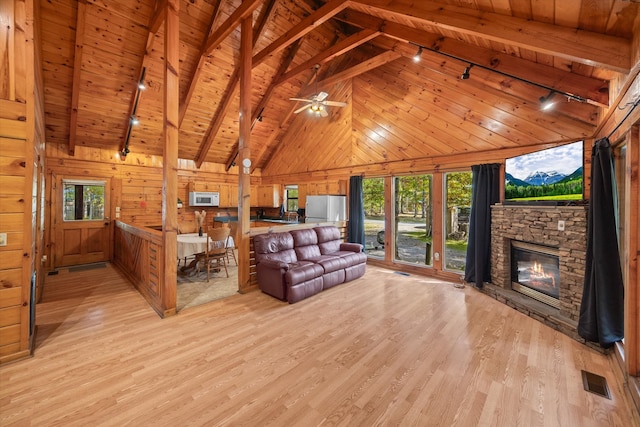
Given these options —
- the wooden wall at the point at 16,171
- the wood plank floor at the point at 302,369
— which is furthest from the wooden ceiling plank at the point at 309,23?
the wood plank floor at the point at 302,369

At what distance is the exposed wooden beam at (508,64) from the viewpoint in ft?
9.25

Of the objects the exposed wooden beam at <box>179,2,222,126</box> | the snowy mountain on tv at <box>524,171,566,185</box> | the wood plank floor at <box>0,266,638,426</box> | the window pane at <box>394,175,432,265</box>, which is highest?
the exposed wooden beam at <box>179,2,222,126</box>

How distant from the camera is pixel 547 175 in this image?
11.7 ft

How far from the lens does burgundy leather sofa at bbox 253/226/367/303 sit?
377 cm

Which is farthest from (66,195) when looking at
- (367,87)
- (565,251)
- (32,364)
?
(565,251)

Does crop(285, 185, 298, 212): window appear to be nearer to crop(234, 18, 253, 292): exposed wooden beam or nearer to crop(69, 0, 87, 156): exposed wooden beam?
crop(234, 18, 253, 292): exposed wooden beam

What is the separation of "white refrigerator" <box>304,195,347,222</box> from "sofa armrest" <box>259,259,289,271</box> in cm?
250

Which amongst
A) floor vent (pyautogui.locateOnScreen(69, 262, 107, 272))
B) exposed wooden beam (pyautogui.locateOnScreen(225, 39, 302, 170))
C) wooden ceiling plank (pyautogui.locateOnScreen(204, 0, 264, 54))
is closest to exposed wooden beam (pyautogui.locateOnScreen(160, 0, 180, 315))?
wooden ceiling plank (pyautogui.locateOnScreen(204, 0, 264, 54))

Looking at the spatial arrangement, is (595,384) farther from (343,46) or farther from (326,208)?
(343,46)

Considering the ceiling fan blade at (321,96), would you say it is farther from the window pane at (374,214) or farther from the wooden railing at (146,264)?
the wooden railing at (146,264)

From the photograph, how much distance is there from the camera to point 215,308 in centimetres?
352

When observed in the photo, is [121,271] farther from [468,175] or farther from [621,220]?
[621,220]

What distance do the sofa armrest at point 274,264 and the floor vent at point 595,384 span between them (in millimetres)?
3254

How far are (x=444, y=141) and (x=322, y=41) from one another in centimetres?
364
